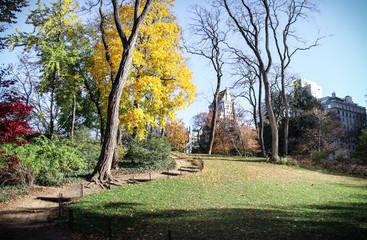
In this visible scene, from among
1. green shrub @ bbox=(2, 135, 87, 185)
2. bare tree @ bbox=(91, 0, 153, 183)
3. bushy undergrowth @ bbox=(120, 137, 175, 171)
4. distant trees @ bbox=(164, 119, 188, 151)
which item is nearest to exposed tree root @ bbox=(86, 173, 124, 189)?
bare tree @ bbox=(91, 0, 153, 183)

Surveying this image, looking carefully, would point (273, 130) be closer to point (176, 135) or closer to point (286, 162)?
point (286, 162)

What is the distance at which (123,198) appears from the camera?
802 centimetres

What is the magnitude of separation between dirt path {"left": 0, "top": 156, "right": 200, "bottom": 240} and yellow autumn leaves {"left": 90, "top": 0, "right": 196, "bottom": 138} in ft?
13.9

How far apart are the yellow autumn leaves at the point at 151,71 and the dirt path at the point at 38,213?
13.9 feet

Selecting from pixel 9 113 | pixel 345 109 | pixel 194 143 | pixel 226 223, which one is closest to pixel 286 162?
pixel 226 223

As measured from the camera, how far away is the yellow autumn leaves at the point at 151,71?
12.5 m

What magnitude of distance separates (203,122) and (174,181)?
32.2 m

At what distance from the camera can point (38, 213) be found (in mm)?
6965

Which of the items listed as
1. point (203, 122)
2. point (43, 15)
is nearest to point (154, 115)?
point (43, 15)

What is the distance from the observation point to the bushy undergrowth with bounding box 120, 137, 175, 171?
43.3 ft

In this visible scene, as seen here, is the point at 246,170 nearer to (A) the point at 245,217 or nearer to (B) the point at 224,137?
Answer: (A) the point at 245,217

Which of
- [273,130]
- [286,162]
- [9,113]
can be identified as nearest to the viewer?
[9,113]

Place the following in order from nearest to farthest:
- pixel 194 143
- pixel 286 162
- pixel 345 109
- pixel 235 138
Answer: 1. pixel 286 162
2. pixel 235 138
3. pixel 194 143
4. pixel 345 109

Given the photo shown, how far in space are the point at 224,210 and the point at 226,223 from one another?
109cm
